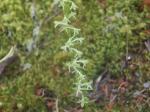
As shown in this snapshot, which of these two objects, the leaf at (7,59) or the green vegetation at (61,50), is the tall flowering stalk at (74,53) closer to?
the green vegetation at (61,50)

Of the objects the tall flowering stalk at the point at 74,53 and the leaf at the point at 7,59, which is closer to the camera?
the tall flowering stalk at the point at 74,53

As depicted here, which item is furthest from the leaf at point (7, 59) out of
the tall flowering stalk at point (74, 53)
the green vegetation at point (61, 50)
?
the tall flowering stalk at point (74, 53)

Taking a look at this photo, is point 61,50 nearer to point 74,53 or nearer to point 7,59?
point 74,53

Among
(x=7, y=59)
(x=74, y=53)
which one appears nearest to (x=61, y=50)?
(x=74, y=53)

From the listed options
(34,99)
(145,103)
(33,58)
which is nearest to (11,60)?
(33,58)

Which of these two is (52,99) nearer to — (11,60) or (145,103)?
(11,60)

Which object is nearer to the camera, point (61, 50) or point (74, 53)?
point (74, 53)

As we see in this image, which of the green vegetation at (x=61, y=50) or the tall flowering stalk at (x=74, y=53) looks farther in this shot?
the green vegetation at (x=61, y=50)

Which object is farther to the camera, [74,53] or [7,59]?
[7,59]
